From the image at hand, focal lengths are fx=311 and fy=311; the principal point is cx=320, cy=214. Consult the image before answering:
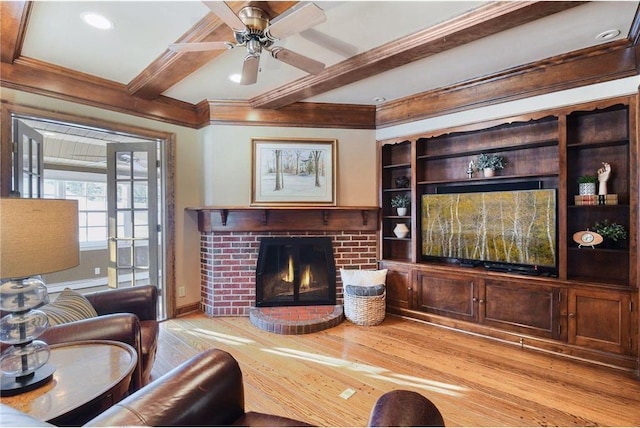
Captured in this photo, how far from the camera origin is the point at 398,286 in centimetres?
367

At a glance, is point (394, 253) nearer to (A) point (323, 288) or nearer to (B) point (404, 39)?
(A) point (323, 288)

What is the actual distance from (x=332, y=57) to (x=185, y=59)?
119 cm

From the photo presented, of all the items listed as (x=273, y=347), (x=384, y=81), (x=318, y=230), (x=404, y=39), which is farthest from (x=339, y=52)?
(x=273, y=347)

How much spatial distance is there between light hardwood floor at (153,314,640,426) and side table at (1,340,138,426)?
901mm

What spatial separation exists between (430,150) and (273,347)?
277 centimetres

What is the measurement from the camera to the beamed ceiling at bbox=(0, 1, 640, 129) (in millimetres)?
2008

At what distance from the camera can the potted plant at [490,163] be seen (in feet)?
10.4

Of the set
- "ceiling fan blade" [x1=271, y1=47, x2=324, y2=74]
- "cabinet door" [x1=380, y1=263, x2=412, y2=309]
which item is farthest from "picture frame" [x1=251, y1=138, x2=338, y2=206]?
"ceiling fan blade" [x1=271, y1=47, x2=324, y2=74]

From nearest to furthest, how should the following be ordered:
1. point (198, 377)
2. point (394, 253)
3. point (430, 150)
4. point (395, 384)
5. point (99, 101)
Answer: point (198, 377) → point (395, 384) → point (99, 101) → point (430, 150) → point (394, 253)

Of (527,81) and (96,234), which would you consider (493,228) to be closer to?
(527,81)

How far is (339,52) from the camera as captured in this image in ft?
8.31

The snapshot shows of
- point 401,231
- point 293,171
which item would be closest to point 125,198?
point 293,171

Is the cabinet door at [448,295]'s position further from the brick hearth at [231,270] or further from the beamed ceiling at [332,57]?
the beamed ceiling at [332,57]

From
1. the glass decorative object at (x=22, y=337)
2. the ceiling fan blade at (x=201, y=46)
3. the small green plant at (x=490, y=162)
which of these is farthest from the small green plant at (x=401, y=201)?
the glass decorative object at (x=22, y=337)
